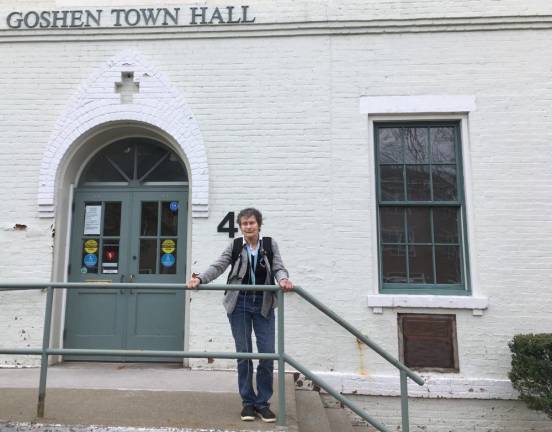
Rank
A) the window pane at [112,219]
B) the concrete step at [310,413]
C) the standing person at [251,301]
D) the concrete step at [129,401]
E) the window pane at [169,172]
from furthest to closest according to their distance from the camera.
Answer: the window pane at [169,172], the window pane at [112,219], the concrete step at [310,413], the standing person at [251,301], the concrete step at [129,401]

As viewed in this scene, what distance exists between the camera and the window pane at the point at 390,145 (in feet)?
19.3

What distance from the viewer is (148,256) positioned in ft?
19.9

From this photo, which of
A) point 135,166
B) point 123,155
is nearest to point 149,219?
point 135,166

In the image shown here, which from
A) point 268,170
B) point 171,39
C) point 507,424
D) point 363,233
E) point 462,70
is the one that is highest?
point 171,39

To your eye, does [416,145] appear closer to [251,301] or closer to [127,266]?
[251,301]

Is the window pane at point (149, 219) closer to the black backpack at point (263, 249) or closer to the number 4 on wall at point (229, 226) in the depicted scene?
the number 4 on wall at point (229, 226)

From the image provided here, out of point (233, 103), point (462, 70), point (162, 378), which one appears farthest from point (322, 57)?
point (162, 378)

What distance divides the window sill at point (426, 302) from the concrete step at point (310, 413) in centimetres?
123

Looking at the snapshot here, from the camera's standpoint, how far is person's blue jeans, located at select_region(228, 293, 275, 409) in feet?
12.2

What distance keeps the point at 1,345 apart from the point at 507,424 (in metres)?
6.01

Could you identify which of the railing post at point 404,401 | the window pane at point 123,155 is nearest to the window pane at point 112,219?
the window pane at point 123,155

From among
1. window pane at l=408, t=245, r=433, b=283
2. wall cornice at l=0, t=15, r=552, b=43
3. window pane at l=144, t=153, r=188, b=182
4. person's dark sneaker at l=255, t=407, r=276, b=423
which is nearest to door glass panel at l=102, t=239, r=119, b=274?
window pane at l=144, t=153, r=188, b=182

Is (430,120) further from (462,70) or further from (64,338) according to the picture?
(64,338)

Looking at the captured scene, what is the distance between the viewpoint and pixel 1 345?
18.5 ft
